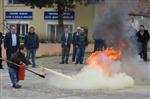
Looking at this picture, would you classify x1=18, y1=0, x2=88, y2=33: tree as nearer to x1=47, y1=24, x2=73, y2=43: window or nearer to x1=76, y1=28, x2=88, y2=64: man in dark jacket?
x1=47, y1=24, x2=73, y2=43: window

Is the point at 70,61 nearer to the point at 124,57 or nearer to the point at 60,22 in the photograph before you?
the point at 124,57

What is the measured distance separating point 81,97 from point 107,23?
3655 mm

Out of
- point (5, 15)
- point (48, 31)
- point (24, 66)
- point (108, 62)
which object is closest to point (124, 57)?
point (108, 62)

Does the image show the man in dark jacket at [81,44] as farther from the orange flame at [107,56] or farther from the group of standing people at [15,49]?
the orange flame at [107,56]

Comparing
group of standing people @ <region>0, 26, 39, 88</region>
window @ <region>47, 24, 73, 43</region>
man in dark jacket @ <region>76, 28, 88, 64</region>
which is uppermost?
group of standing people @ <region>0, 26, 39, 88</region>

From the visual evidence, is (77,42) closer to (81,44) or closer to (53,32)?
(81,44)

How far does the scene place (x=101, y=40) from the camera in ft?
55.9

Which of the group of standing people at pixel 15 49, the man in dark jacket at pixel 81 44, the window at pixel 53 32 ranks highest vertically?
the group of standing people at pixel 15 49

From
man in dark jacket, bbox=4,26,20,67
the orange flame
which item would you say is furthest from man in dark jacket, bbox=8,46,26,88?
man in dark jacket, bbox=4,26,20,67

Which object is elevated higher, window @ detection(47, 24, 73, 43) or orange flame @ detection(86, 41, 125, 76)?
orange flame @ detection(86, 41, 125, 76)

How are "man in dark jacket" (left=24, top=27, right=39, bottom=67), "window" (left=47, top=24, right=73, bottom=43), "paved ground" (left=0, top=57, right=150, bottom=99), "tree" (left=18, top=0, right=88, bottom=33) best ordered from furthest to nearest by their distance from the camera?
"window" (left=47, top=24, right=73, bottom=43), "tree" (left=18, top=0, right=88, bottom=33), "man in dark jacket" (left=24, top=27, right=39, bottom=67), "paved ground" (left=0, top=57, right=150, bottom=99)

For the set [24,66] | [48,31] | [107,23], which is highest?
[107,23]

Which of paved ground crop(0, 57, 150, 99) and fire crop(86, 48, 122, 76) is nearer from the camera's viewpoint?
paved ground crop(0, 57, 150, 99)

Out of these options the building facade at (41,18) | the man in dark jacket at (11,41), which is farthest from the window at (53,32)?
the man in dark jacket at (11,41)
